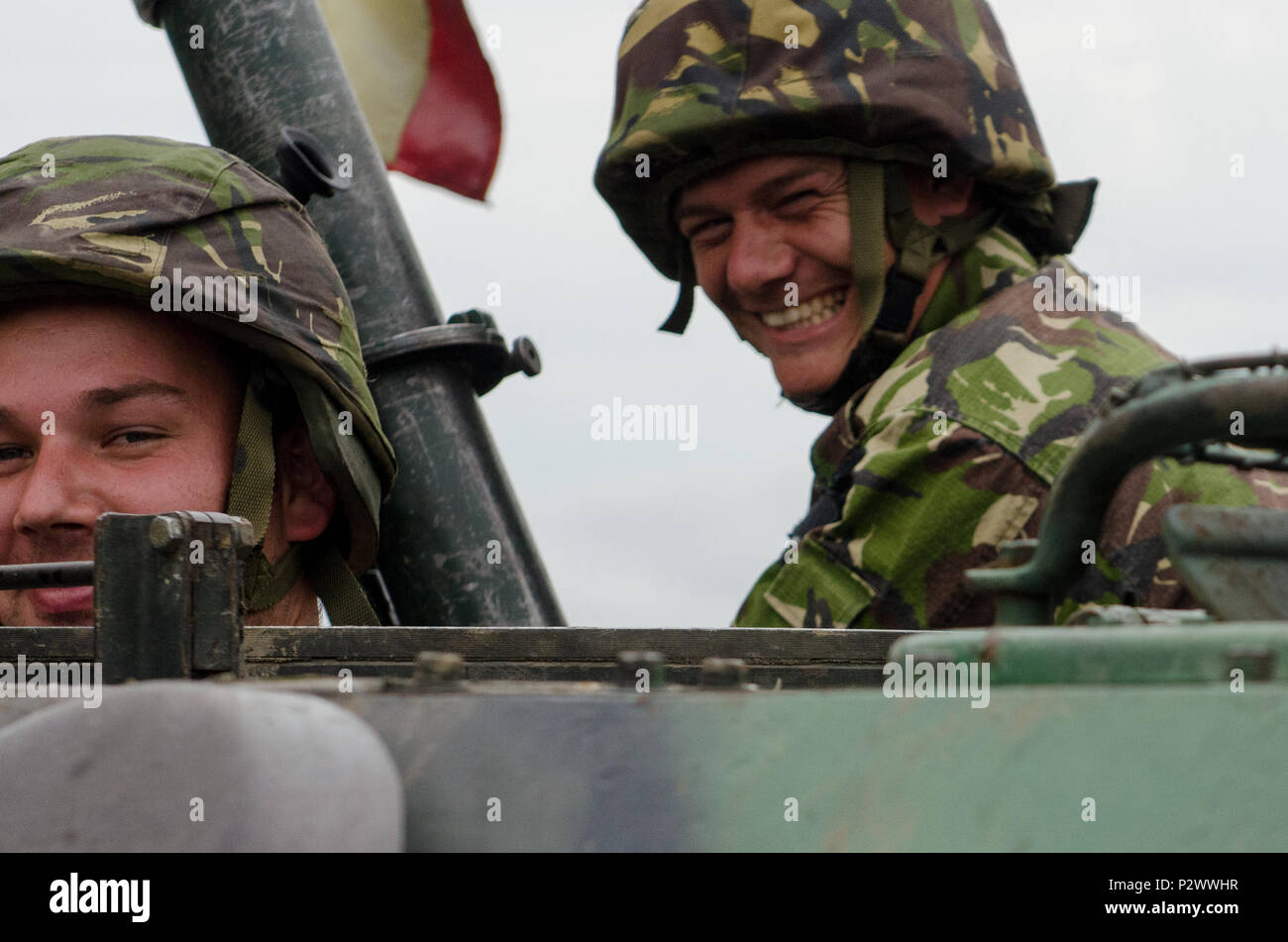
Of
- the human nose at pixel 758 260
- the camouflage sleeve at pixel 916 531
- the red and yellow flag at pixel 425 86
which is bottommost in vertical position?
the camouflage sleeve at pixel 916 531

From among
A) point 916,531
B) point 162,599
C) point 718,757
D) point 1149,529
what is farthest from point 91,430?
point 1149,529

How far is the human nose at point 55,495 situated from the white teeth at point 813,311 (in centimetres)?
158

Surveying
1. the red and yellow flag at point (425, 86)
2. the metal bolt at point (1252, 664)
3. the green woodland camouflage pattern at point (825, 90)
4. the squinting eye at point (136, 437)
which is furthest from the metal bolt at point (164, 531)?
the red and yellow flag at point (425, 86)

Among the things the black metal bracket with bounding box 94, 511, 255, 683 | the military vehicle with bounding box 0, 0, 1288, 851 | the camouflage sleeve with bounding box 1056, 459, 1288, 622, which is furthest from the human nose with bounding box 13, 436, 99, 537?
the camouflage sleeve with bounding box 1056, 459, 1288, 622

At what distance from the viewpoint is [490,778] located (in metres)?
0.76

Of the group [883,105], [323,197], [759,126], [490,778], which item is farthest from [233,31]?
[490,778]

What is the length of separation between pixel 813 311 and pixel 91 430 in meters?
1.57

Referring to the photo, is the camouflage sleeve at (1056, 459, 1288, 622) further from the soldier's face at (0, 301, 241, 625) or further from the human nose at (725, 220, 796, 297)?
the soldier's face at (0, 301, 241, 625)

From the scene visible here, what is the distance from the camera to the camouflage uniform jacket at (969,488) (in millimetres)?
2447

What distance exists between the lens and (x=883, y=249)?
9.82ft

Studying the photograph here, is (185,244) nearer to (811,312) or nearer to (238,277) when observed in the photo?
(238,277)

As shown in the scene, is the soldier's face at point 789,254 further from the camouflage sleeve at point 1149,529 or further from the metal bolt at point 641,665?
the metal bolt at point 641,665
